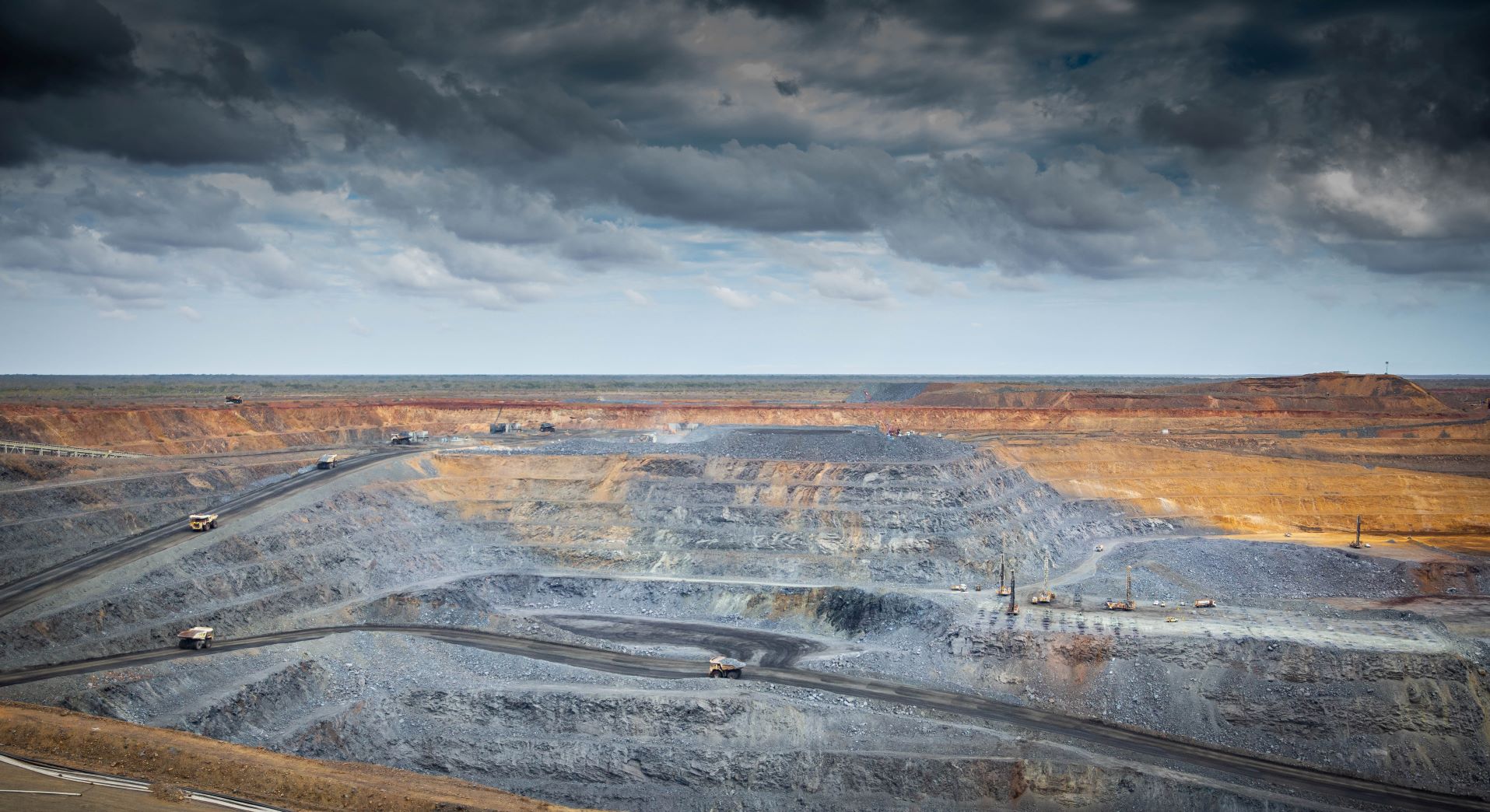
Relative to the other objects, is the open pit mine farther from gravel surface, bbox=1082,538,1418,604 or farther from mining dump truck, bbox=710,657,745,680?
gravel surface, bbox=1082,538,1418,604

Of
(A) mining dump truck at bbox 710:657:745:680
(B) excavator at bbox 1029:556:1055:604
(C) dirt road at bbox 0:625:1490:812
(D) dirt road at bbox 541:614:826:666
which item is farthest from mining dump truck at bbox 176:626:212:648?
(B) excavator at bbox 1029:556:1055:604

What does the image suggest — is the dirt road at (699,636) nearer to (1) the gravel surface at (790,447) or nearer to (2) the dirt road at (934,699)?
(2) the dirt road at (934,699)

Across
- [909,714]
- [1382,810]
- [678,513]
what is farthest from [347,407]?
[1382,810]

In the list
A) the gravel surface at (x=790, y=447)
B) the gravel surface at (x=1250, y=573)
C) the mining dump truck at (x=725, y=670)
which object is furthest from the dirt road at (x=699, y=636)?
the gravel surface at (x=790, y=447)

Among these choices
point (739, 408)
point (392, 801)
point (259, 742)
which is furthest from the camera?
point (739, 408)

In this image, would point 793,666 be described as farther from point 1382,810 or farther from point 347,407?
point 347,407

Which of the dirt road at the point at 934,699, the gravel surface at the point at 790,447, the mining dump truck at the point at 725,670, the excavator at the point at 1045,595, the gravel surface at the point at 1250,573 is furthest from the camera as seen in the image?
the gravel surface at the point at 790,447

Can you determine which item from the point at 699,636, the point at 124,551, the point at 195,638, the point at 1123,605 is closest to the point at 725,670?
the point at 699,636
